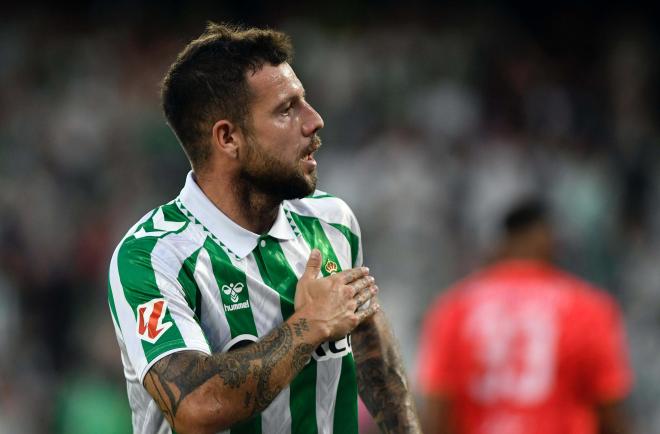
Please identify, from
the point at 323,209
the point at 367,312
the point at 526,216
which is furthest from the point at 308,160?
the point at 526,216

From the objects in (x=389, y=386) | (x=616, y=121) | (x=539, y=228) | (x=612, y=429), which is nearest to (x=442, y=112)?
(x=616, y=121)

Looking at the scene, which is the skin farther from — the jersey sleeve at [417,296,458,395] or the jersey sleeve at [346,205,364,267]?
the jersey sleeve at [417,296,458,395]

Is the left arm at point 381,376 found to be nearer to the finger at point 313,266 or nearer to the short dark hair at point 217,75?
the finger at point 313,266

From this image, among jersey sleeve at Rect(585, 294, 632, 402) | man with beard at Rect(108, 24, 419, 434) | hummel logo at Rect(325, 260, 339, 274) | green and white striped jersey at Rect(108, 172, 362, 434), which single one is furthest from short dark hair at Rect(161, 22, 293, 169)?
jersey sleeve at Rect(585, 294, 632, 402)

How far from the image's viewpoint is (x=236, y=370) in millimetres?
3098

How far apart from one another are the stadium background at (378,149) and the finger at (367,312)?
6791mm

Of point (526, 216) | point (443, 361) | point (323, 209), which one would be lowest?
point (443, 361)

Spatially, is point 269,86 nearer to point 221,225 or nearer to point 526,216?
point 221,225

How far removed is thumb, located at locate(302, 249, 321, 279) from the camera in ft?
10.9

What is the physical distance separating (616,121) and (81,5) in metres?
6.46

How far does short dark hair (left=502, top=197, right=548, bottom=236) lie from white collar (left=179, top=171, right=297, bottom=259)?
2.85 meters

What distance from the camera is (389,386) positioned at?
3686 millimetres

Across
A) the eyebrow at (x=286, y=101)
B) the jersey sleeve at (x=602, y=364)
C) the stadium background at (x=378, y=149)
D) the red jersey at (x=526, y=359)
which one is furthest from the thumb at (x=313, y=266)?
the stadium background at (x=378, y=149)

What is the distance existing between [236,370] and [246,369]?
0.03m
